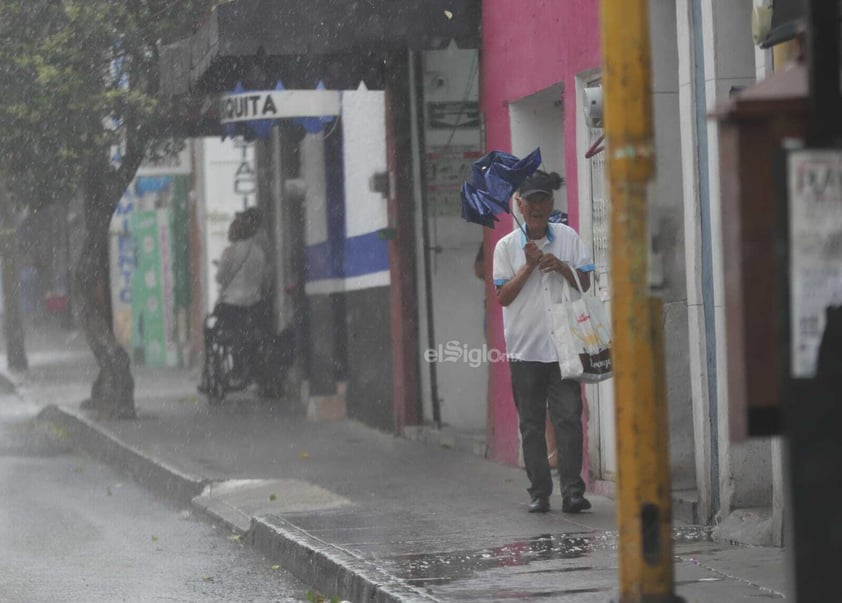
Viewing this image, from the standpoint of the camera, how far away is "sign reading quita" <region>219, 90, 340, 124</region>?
50.0 ft

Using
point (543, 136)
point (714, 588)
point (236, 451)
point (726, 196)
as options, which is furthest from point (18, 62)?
point (726, 196)

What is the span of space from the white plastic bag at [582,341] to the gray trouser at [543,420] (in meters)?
0.36

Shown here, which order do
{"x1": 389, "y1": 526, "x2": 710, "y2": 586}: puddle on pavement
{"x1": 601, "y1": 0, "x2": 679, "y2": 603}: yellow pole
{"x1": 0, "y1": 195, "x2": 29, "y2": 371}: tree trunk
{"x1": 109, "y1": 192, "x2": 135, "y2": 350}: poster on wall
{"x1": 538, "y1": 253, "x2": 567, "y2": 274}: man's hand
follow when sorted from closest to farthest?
{"x1": 601, "y1": 0, "x2": 679, "y2": 603}: yellow pole
{"x1": 389, "y1": 526, "x2": 710, "y2": 586}: puddle on pavement
{"x1": 538, "y1": 253, "x2": 567, "y2": 274}: man's hand
{"x1": 0, "y1": 195, "x2": 29, "y2": 371}: tree trunk
{"x1": 109, "y1": 192, "x2": 135, "y2": 350}: poster on wall

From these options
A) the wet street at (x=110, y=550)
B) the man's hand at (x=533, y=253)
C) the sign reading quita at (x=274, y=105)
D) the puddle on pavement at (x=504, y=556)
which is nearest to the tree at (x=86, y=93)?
the sign reading quita at (x=274, y=105)

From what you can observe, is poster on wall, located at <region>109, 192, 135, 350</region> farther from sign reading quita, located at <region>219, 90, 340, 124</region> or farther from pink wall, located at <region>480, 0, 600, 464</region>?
pink wall, located at <region>480, 0, 600, 464</region>

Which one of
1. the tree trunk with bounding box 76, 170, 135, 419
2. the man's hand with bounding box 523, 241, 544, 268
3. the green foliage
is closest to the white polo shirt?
the man's hand with bounding box 523, 241, 544, 268

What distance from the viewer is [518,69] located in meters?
11.6

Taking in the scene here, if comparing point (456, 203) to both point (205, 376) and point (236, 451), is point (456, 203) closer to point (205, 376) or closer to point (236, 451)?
point (236, 451)

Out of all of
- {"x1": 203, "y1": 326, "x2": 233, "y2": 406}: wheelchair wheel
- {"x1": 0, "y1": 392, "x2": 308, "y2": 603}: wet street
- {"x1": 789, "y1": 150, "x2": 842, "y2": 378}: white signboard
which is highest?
{"x1": 789, "y1": 150, "x2": 842, "y2": 378}: white signboard

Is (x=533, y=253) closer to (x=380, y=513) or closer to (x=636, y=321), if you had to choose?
(x=380, y=513)

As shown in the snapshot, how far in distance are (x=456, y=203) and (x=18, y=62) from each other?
4.37m

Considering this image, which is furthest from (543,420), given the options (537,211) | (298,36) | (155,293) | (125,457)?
(155,293)

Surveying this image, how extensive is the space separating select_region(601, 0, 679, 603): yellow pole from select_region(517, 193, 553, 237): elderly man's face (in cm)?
460

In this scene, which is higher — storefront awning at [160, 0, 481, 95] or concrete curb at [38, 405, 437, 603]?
storefront awning at [160, 0, 481, 95]
